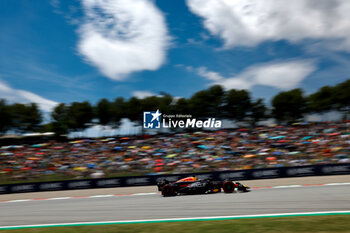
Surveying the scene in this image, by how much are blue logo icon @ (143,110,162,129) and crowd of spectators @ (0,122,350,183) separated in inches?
91.4

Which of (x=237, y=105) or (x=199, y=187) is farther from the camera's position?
(x=237, y=105)

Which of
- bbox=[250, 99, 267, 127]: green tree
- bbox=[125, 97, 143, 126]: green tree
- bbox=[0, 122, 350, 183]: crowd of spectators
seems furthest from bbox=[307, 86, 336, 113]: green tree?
bbox=[125, 97, 143, 126]: green tree

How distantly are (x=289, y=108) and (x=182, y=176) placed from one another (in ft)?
88.7

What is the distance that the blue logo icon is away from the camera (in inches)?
1281

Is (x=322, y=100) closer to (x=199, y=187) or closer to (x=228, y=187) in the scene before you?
(x=228, y=187)

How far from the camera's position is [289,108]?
38312 mm

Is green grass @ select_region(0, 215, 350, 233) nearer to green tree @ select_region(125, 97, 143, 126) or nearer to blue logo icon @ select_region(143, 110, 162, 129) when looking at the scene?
blue logo icon @ select_region(143, 110, 162, 129)

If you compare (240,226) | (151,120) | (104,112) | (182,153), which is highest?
(104,112)

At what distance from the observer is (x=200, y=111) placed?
127 feet

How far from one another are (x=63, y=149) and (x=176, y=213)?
23.2 metres

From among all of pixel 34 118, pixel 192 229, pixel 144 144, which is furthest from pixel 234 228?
pixel 34 118

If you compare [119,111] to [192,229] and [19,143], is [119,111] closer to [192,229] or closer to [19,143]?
[19,143]

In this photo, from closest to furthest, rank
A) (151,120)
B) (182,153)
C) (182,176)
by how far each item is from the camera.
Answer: (182,176) < (182,153) < (151,120)

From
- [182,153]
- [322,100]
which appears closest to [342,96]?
[322,100]
